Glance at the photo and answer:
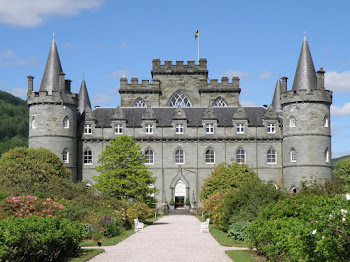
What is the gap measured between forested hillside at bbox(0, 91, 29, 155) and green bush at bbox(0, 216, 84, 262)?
70.3m

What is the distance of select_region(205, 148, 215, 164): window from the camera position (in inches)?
2053

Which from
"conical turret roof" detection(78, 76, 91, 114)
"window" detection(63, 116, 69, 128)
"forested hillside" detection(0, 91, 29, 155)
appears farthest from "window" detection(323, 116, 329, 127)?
"forested hillside" detection(0, 91, 29, 155)

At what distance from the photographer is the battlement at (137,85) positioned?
→ 199 ft

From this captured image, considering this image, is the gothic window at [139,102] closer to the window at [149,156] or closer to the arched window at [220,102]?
the arched window at [220,102]

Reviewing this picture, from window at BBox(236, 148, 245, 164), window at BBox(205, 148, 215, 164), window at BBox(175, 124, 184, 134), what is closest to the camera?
window at BBox(236, 148, 245, 164)

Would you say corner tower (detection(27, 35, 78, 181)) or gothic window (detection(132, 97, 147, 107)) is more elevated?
gothic window (detection(132, 97, 147, 107))

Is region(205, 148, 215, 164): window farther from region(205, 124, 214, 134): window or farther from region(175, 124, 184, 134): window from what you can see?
region(175, 124, 184, 134): window

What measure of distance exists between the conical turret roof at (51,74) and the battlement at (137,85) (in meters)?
11.1

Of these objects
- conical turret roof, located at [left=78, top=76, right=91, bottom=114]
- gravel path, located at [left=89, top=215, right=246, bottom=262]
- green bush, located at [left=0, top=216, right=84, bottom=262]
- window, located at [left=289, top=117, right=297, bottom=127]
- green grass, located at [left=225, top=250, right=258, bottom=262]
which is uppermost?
conical turret roof, located at [left=78, top=76, right=91, bottom=114]

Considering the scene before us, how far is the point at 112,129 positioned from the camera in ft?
173

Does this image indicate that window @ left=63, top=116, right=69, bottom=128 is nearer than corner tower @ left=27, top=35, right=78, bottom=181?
No

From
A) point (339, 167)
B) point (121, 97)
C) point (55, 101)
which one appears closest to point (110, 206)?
point (55, 101)

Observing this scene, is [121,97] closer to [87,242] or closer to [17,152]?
[17,152]

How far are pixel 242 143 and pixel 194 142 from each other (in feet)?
15.9
